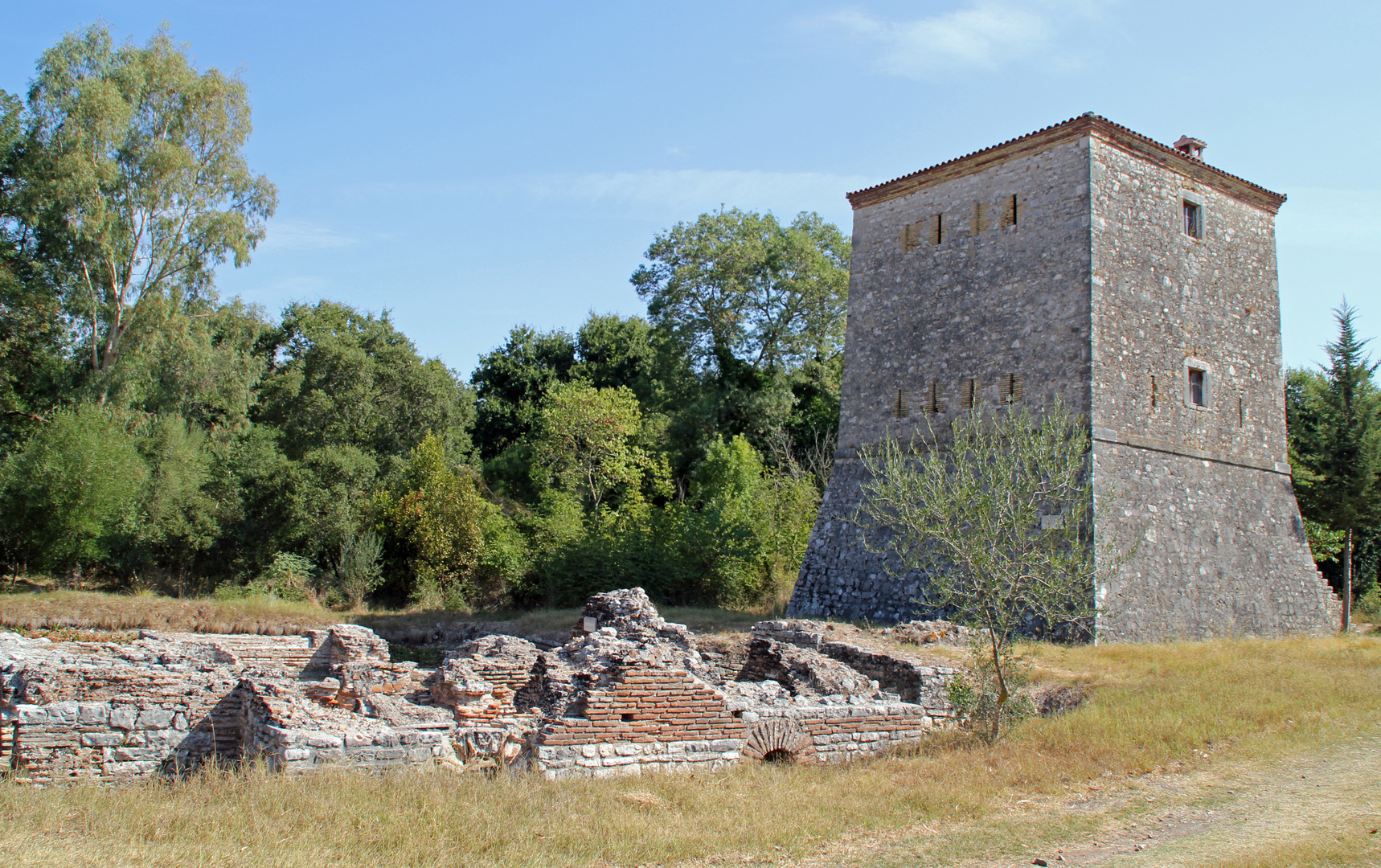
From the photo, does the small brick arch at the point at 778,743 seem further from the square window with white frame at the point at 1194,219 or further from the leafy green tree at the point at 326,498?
the leafy green tree at the point at 326,498

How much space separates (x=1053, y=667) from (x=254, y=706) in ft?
33.2

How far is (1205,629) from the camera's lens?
16188 millimetres

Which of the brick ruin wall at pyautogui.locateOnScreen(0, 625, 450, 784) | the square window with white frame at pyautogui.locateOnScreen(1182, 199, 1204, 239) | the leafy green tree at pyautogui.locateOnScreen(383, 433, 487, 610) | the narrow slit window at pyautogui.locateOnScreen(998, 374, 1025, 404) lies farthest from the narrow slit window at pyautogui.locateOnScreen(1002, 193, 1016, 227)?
the leafy green tree at pyautogui.locateOnScreen(383, 433, 487, 610)

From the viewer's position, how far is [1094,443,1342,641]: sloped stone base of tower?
1534 centimetres

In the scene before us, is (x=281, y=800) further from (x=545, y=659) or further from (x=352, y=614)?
(x=352, y=614)

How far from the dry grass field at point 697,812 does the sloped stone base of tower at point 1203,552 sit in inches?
225

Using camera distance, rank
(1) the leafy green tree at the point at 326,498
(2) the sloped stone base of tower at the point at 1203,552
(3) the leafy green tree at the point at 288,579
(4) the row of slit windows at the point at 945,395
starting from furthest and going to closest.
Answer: (1) the leafy green tree at the point at 326,498, (3) the leafy green tree at the point at 288,579, (4) the row of slit windows at the point at 945,395, (2) the sloped stone base of tower at the point at 1203,552

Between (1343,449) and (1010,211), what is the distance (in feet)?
36.0

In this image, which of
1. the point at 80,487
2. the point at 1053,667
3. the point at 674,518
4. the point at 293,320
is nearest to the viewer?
the point at 1053,667

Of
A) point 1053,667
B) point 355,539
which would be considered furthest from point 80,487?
A: point 1053,667

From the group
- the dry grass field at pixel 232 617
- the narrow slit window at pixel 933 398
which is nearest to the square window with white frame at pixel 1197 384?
the narrow slit window at pixel 933 398

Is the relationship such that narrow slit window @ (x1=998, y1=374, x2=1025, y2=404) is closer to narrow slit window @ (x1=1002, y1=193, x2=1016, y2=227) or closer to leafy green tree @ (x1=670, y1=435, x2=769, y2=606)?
narrow slit window @ (x1=1002, y1=193, x2=1016, y2=227)

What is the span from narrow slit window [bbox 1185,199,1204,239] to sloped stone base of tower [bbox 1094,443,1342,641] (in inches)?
178

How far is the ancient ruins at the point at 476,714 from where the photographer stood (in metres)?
7.64
